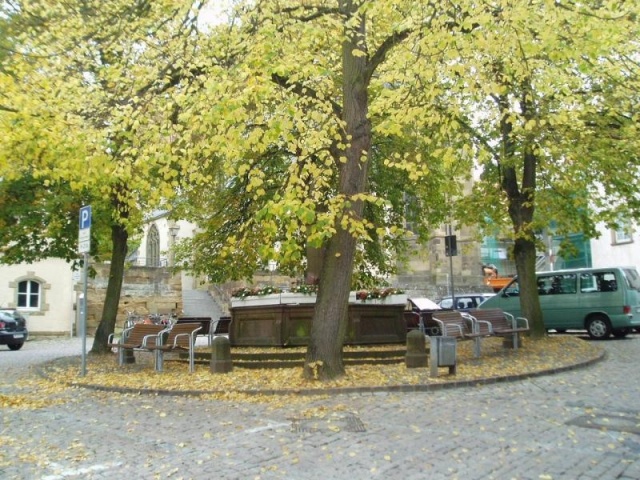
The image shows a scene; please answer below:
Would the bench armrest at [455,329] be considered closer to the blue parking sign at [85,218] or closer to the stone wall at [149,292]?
the blue parking sign at [85,218]

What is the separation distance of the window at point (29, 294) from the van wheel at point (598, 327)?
23660 millimetres

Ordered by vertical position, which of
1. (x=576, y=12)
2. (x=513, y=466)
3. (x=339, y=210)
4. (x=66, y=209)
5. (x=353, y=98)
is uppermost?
(x=576, y=12)

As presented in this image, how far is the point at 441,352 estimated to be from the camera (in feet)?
34.0

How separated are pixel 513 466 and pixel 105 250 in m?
15.3

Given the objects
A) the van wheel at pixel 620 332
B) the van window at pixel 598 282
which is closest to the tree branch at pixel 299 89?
the van window at pixel 598 282

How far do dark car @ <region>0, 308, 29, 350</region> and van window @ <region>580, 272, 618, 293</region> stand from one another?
18.8 metres

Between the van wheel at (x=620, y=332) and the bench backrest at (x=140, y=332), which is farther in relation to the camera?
the van wheel at (x=620, y=332)

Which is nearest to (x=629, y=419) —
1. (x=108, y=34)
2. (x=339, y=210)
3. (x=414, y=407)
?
(x=414, y=407)

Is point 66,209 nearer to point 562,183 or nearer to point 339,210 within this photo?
point 339,210

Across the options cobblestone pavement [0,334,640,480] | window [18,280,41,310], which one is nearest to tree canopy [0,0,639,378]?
cobblestone pavement [0,334,640,480]

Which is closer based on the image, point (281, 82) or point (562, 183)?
point (281, 82)

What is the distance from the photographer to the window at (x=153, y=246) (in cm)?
4791

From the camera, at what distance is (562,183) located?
43.9 feet

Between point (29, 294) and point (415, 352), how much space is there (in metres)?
23.6
